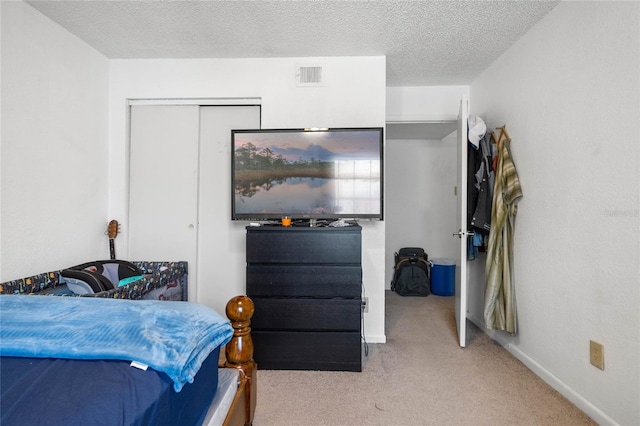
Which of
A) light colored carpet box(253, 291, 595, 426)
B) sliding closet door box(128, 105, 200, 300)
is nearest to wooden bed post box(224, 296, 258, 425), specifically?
light colored carpet box(253, 291, 595, 426)

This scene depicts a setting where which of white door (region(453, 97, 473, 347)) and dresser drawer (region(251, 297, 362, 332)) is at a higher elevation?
white door (region(453, 97, 473, 347))

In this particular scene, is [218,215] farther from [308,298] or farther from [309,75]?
[309,75]

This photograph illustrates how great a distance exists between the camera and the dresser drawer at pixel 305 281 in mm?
2096

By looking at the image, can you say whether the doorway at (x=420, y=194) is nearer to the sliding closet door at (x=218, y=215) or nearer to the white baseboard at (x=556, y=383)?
the white baseboard at (x=556, y=383)

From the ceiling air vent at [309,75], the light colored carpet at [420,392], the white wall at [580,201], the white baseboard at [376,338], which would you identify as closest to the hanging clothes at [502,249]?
the white wall at [580,201]

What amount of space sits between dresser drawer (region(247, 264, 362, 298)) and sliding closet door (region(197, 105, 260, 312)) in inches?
25.8

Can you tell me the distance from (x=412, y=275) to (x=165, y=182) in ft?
9.95

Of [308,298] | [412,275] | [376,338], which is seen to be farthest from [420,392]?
[412,275]

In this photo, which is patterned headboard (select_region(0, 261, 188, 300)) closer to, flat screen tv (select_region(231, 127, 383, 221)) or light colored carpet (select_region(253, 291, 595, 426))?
flat screen tv (select_region(231, 127, 383, 221))

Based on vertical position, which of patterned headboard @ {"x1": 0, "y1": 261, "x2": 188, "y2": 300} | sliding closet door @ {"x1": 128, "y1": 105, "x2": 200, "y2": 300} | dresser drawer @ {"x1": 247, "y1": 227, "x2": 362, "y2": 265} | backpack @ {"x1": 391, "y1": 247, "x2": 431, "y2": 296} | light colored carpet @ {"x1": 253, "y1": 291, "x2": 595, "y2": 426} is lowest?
light colored carpet @ {"x1": 253, "y1": 291, "x2": 595, "y2": 426}

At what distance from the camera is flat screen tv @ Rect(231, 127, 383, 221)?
238 centimetres

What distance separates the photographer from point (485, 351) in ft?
7.82

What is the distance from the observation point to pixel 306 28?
2.18m

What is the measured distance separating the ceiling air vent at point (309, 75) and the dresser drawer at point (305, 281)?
151cm
